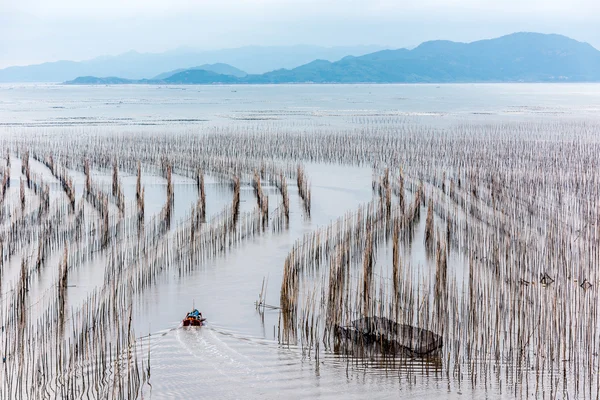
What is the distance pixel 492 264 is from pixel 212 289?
9.25ft

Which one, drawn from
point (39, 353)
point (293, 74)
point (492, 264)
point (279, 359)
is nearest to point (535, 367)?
point (279, 359)

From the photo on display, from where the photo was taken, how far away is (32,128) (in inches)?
1020

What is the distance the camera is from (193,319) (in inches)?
215

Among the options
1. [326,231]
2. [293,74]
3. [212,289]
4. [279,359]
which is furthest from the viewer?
[293,74]

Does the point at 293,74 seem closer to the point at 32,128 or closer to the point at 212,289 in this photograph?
the point at 32,128

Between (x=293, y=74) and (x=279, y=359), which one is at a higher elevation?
(x=293, y=74)

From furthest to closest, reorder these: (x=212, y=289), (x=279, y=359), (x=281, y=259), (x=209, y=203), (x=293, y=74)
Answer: (x=293, y=74), (x=209, y=203), (x=281, y=259), (x=212, y=289), (x=279, y=359)

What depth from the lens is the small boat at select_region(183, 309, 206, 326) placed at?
5.43 metres

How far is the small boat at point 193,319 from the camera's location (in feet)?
17.8

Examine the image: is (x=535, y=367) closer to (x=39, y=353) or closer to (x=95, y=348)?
(x=95, y=348)

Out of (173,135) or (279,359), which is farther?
(173,135)

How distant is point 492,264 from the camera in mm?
6805

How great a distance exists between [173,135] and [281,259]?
16175 millimetres

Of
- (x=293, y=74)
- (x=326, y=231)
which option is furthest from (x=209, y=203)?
(x=293, y=74)
